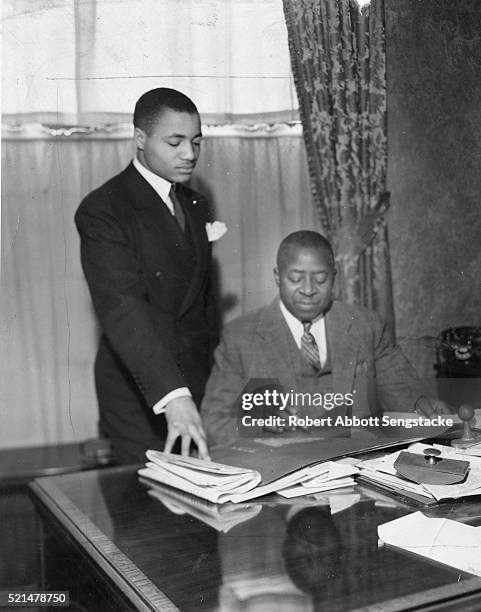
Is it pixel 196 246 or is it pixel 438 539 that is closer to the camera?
pixel 438 539

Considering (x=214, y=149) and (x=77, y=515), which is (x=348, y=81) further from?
(x=77, y=515)

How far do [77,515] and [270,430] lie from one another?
2.48 feet

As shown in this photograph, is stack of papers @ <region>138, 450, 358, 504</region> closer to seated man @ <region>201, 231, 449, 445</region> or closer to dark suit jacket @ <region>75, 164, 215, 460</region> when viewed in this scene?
dark suit jacket @ <region>75, 164, 215, 460</region>

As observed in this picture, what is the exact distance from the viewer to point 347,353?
2057 millimetres

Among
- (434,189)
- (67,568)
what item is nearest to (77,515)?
(67,568)

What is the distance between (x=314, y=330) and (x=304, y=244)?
0.79ft

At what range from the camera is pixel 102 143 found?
1934 mm

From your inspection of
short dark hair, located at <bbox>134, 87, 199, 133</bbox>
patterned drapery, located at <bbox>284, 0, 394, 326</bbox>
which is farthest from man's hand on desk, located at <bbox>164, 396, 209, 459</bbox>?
short dark hair, located at <bbox>134, 87, 199, 133</bbox>

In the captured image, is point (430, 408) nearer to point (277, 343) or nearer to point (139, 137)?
point (277, 343)

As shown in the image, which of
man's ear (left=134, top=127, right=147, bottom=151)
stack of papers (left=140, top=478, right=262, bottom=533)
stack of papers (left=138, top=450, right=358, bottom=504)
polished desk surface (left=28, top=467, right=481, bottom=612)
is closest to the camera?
polished desk surface (left=28, top=467, right=481, bottom=612)

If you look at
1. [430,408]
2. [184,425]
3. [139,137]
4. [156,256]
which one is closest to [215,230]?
[156,256]

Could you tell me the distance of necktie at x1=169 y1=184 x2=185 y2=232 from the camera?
1995 mm

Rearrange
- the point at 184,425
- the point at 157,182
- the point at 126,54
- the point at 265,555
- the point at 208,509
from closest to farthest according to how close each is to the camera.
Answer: the point at 265,555
the point at 208,509
the point at 184,425
the point at 126,54
the point at 157,182

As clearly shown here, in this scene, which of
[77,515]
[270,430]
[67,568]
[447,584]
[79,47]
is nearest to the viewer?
[447,584]
